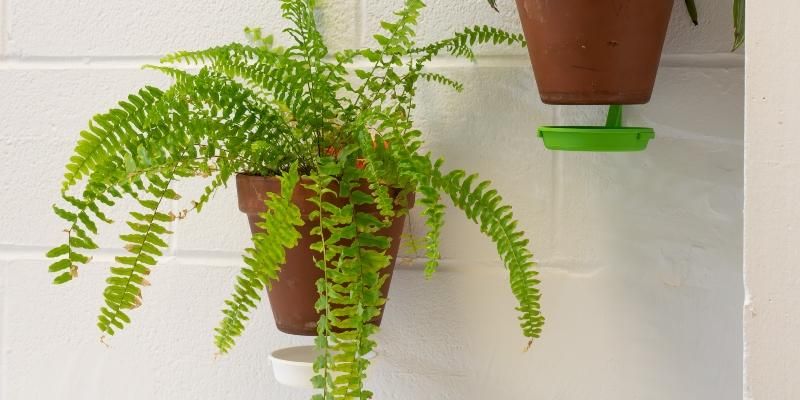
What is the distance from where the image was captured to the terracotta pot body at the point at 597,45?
1.29 metres

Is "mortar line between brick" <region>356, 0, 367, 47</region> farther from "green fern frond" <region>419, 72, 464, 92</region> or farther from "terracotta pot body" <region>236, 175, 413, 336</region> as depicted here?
"terracotta pot body" <region>236, 175, 413, 336</region>

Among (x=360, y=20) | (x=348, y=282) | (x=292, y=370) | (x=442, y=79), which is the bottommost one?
(x=292, y=370)

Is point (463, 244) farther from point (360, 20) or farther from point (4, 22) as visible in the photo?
point (4, 22)

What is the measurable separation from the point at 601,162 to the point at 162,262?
2.49 ft

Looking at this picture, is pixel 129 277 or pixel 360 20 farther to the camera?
pixel 360 20

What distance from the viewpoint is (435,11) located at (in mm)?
1567

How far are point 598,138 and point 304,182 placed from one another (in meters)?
0.40

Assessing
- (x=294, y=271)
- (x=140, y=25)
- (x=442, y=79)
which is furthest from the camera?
(x=140, y=25)

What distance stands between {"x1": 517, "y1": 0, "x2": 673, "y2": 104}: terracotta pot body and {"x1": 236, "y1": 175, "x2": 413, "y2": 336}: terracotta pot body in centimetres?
29

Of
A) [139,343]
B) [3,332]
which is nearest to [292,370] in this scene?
[139,343]

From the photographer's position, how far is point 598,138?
133 cm

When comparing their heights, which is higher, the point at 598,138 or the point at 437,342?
the point at 598,138

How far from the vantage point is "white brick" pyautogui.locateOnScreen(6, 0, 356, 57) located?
1626 mm

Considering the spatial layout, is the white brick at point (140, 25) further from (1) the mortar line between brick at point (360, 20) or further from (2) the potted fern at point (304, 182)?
(2) the potted fern at point (304, 182)
